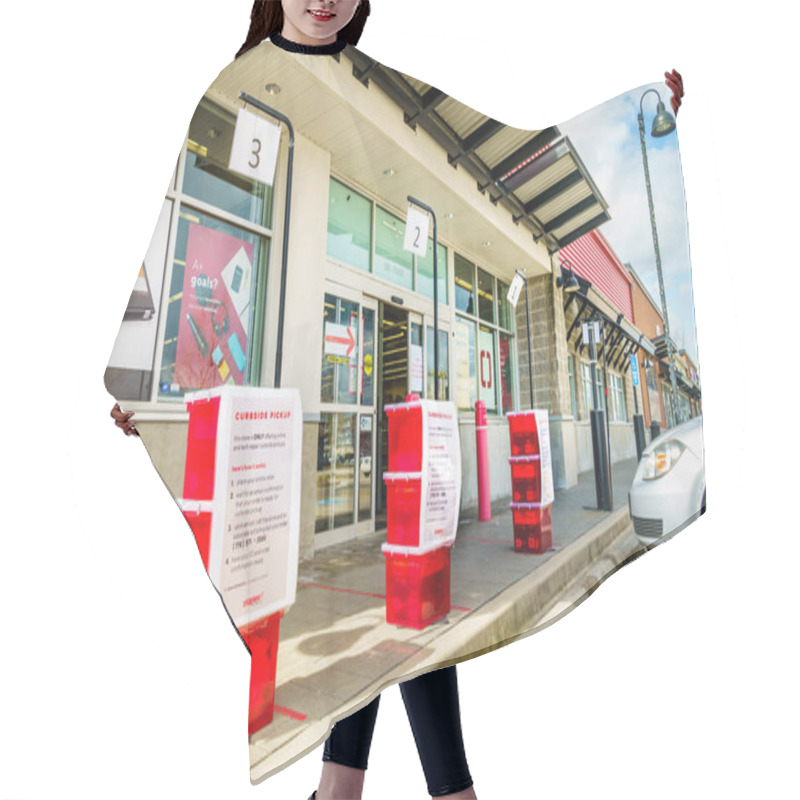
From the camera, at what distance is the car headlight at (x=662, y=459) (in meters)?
0.93

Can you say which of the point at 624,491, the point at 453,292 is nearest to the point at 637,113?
the point at 453,292

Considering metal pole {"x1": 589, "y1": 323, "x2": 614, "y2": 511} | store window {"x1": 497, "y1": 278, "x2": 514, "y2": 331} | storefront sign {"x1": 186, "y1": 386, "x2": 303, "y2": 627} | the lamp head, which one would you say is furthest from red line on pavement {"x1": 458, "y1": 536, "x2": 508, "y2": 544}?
the lamp head

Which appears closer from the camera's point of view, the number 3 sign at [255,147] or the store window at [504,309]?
the number 3 sign at [255,147]

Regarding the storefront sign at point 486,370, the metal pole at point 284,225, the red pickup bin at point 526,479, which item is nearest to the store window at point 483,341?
the storefront sign at point 486,370

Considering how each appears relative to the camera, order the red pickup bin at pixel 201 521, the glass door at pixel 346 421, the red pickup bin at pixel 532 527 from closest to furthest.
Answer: the red pickup bin at pixel 201 521 < the glass door at pixel 346 421 < the red pickup bin at pixel 532 527

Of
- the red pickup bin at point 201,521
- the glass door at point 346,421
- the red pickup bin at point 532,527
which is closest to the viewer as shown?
the red pickup bin at point 201,521

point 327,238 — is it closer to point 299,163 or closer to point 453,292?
point 299,163

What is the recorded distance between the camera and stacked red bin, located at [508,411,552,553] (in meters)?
0.91

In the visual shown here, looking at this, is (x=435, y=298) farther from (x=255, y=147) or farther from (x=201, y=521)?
(x=201, y=521)

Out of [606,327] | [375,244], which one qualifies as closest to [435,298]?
[375,244]

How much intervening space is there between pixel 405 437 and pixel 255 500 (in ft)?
0.91

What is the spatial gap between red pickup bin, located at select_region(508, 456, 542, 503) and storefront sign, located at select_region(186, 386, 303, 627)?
419mm

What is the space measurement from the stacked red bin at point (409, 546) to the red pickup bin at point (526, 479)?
19 centimetres

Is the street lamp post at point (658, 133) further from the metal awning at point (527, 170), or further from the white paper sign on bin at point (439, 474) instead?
the white paper sign on bin at point (439, 474)
